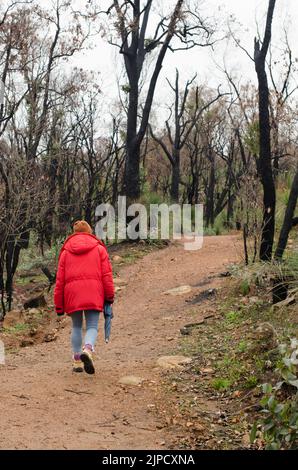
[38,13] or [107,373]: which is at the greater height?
[38,13]

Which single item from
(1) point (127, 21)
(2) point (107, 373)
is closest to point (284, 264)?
(2) point (107, 373)

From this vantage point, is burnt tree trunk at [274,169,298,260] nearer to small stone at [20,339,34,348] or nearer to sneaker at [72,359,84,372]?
sneaker at [72,359,84,372]

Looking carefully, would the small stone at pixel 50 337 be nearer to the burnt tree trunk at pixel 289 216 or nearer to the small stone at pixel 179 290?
the small stone at pixel 179 290

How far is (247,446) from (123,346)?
12.1 ft

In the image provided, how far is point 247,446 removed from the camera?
4.43 meters

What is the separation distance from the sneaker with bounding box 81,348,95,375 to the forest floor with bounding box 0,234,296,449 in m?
0.09

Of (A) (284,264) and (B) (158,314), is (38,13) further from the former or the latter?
(A) (284,264)

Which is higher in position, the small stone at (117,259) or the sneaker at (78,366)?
the small stone at (117,259)

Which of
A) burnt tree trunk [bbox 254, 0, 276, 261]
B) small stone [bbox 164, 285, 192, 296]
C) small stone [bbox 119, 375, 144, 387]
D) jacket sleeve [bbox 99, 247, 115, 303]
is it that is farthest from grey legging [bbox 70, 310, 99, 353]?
small stone [bbox 164, 285, 192, 296]

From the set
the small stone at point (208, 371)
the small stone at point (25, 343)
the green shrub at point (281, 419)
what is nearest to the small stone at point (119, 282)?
the small stone at point (25, 343)

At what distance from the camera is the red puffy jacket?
600cm

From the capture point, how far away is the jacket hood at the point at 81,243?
6102mm

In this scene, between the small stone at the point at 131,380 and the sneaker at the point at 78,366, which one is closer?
the small stone at the point at 131,380

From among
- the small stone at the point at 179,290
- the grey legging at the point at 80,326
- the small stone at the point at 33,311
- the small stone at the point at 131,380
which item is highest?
the grey legging at the point at 80,326
